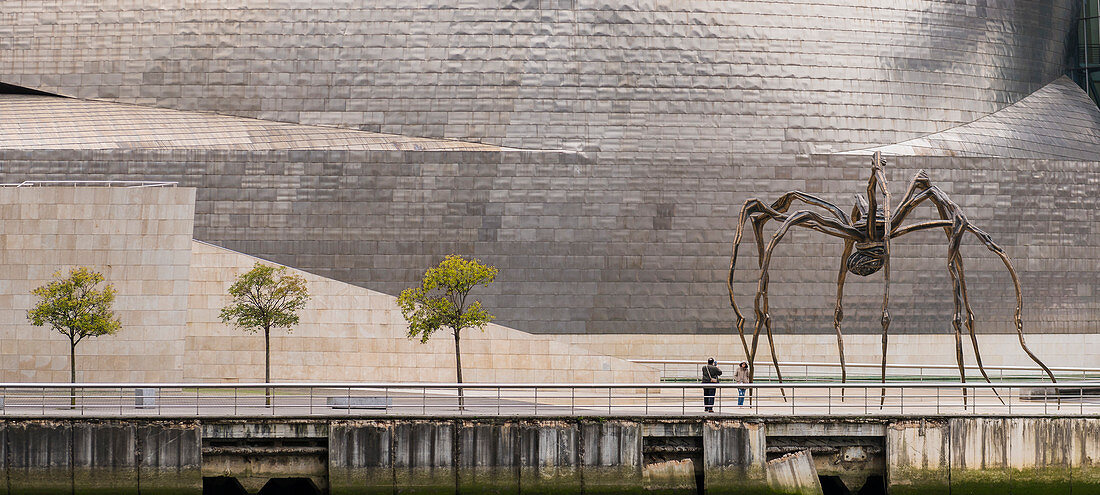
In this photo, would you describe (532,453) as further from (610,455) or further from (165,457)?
(165,457)

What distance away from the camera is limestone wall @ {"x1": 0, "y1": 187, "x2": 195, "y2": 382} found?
3038cm

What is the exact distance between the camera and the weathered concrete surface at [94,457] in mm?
18656

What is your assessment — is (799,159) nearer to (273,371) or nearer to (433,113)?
(433,113)

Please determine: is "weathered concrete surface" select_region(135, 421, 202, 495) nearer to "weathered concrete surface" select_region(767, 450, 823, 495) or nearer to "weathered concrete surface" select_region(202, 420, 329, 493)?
"weathered concrete surface" select_region(202, 420, 329, 493)

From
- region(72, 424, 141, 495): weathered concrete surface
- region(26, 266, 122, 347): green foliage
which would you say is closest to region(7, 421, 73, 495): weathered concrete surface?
region(72, 424, 141, 495): weathered concrete surface

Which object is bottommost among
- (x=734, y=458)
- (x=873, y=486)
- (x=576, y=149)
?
(x=873, y=486)

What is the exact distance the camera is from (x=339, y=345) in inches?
1288

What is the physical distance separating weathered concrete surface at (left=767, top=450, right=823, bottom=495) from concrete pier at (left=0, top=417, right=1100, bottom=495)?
151mm

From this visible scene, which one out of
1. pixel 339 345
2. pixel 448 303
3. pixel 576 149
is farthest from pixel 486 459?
pixel 576 149

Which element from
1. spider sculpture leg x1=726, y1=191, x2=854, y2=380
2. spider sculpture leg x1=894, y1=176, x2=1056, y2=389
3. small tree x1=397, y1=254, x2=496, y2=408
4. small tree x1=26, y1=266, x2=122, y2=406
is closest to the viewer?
spider sculpture leg x1=894, y1=176, x2=1056, y2=389

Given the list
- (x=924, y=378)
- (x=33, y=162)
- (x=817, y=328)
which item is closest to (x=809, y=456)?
(x=924, y=378)

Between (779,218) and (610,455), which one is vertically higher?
(779,218)

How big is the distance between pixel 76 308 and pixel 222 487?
9.79 metres

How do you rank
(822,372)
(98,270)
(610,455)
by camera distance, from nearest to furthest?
(610,455) < (98,270) < (822,372)
